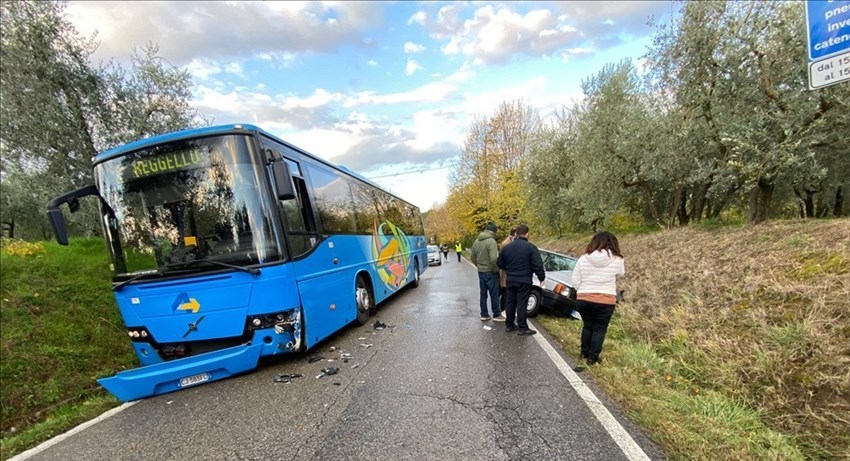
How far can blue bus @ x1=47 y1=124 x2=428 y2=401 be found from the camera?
4.22 metres

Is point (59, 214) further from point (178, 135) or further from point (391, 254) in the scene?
point (391, 254)

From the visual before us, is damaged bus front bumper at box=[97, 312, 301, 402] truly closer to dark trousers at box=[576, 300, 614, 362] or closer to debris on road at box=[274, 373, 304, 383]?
debris on road at box=[274, 373, 304, 383]

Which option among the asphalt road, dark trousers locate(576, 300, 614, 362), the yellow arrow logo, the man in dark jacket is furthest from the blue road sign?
the yellow arrow logo

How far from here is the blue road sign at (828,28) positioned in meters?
2.77

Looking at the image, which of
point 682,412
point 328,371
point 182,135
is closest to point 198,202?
point 182,135

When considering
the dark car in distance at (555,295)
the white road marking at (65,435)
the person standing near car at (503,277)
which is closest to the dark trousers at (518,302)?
the person standing near car at (503,277)

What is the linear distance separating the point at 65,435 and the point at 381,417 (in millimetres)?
3150

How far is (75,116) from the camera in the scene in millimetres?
9398

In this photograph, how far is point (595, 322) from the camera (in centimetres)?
449

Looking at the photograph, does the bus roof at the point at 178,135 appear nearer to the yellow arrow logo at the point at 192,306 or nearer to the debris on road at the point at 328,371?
the yellow arrow logo at the point at 192,306

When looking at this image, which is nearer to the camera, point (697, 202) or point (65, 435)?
point (65, 435)

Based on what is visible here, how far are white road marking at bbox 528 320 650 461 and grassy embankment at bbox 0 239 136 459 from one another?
5266 millimetres

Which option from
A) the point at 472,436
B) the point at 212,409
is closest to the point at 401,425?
the point at 472,436

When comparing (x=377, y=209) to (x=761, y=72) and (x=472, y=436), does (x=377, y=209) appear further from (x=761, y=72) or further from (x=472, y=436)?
(x=761, y=72)
